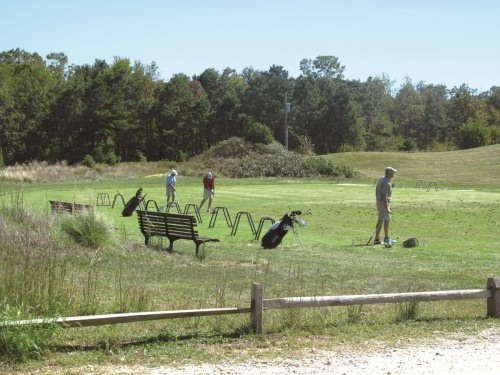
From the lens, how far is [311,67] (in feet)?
614

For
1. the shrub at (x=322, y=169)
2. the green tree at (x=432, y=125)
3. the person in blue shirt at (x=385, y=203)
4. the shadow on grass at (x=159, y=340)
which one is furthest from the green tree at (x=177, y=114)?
the shadow on grass at (x=159, y=340)

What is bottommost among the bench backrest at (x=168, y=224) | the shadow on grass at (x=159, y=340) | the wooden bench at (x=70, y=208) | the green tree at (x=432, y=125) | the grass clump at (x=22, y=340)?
the shadow on grass at (x=159, y=340)

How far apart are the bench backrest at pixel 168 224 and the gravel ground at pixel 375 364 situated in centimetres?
1128

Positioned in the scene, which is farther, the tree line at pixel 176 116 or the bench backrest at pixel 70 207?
the tree line at pixel 176 116

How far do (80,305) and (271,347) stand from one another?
275 centimetres

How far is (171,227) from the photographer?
842 inches

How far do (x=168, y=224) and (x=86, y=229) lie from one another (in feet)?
9.16

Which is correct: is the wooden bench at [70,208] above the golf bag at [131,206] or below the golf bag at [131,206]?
above

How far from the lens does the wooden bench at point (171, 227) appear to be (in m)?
20.8

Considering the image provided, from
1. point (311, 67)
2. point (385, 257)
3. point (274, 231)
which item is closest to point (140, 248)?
point (274, 231)

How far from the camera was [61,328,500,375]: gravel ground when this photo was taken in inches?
345

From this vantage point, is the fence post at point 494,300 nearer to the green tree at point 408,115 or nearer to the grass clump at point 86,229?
the grass clump at point 86,229

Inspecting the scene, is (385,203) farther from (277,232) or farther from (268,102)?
(268,102)

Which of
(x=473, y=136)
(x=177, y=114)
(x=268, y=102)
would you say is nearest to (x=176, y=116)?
(x=177, y=114)
